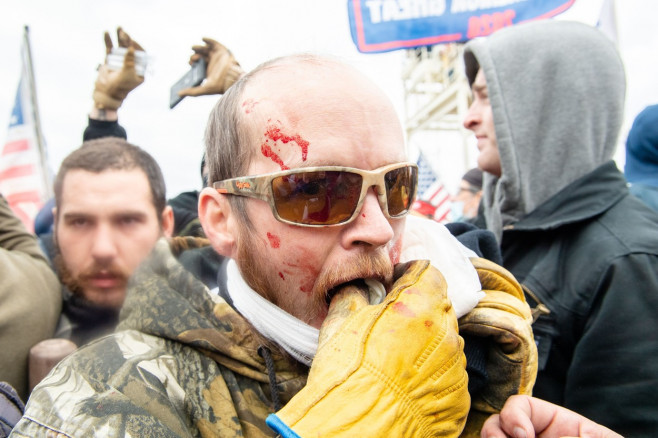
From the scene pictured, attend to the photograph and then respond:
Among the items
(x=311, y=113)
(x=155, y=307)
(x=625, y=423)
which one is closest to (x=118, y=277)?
(x=155, y=307)

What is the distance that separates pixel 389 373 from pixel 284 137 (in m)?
0.71

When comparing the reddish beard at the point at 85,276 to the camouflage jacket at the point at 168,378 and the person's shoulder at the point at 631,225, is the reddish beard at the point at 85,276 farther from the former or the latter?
the person's shoulder at the point at 631,225

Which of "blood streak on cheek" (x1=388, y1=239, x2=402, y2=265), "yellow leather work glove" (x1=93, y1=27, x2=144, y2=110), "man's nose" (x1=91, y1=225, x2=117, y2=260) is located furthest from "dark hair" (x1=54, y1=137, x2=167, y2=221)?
"blood streak on cheek" (x1=388, y1=239, x2=402, y2=265)

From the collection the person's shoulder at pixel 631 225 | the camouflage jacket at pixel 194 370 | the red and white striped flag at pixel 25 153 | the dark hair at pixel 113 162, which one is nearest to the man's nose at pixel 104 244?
the dark hair at pixel 113 162

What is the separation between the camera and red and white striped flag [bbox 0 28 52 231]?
15.4 feet

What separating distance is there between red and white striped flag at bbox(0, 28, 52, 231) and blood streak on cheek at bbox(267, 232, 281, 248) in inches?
178

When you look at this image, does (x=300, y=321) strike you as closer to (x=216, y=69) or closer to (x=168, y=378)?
(x=168, y=378)

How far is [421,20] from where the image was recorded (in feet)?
22.4

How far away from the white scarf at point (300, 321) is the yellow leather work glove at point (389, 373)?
0.14 m

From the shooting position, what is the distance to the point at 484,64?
8.33 ft

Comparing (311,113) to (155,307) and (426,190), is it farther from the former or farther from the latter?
(426,190)

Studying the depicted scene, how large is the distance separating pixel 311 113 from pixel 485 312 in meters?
0.78

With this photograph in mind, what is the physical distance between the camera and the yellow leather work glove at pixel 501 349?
4.04 feet

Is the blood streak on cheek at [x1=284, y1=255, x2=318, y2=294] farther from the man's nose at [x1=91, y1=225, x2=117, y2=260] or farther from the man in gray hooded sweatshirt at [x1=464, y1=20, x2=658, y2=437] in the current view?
the man's nose at [x1=91, y1=225, x2=117, y2=260]
